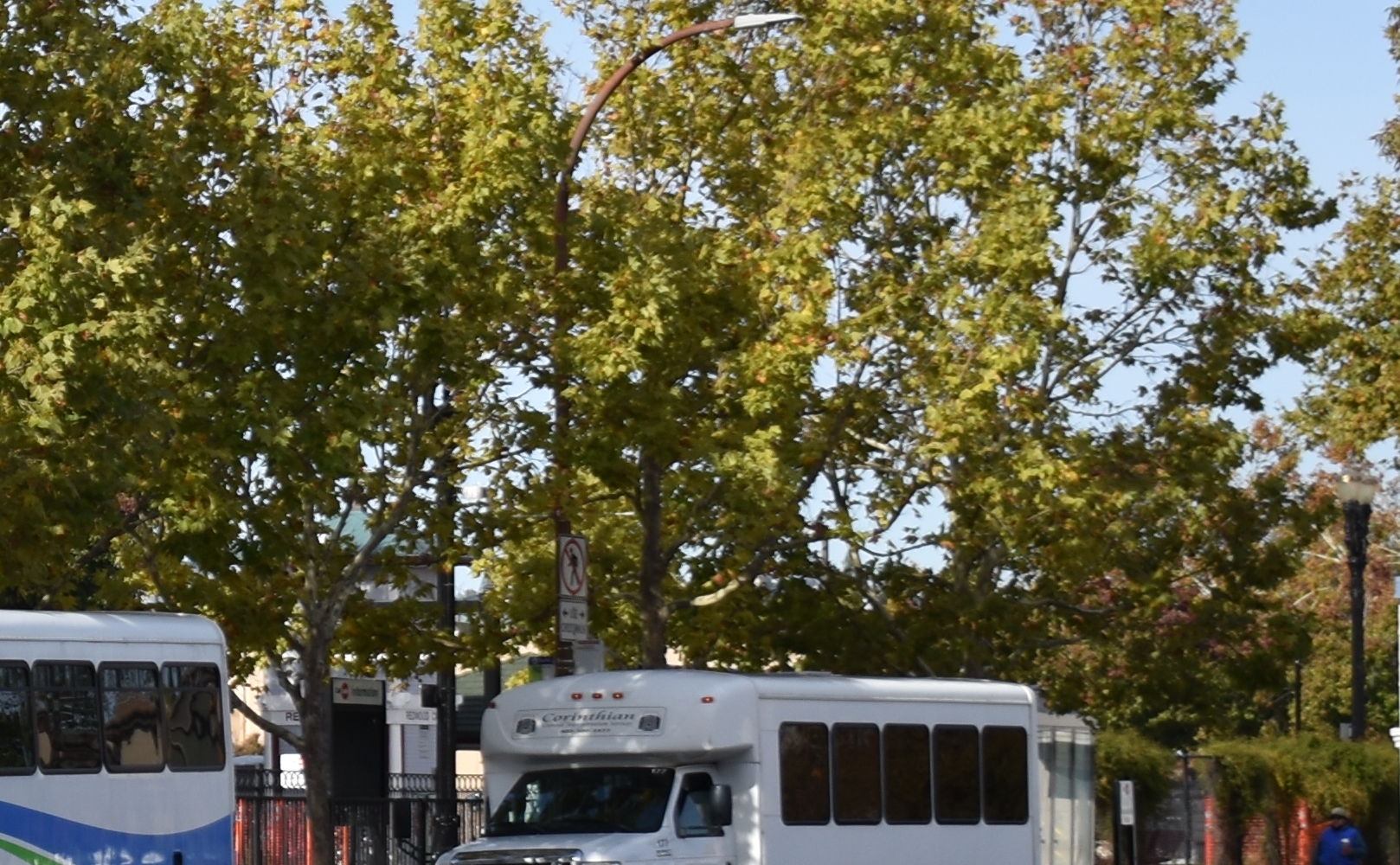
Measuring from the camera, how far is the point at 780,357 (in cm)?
2572

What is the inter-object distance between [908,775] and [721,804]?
308 centimetres

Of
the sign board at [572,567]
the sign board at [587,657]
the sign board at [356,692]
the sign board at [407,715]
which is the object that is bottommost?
the sign board at [407,715]

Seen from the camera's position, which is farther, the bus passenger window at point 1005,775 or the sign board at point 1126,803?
the sign board at point 1126,803

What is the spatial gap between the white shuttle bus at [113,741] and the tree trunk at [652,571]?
704cm

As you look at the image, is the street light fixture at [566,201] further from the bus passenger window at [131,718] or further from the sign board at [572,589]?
the bus passenger window at [131,718]

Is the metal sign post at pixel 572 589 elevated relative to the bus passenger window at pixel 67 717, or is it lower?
elevated

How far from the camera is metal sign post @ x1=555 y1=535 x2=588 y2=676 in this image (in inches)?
818

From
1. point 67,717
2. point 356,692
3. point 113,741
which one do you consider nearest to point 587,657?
point 113,741

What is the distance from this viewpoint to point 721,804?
1948 cm

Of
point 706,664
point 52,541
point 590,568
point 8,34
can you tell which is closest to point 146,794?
point 52,541

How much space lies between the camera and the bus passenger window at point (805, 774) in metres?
20.4

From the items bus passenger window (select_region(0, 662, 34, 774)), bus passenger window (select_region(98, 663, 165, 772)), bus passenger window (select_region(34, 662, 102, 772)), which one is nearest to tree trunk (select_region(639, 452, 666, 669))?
bus passenger window (select_region(98, 663, 165, 772))

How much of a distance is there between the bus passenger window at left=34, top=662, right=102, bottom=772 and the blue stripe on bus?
31cm

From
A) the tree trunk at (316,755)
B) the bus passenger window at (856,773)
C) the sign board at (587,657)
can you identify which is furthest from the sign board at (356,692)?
the bus passenger window at (856,773)
